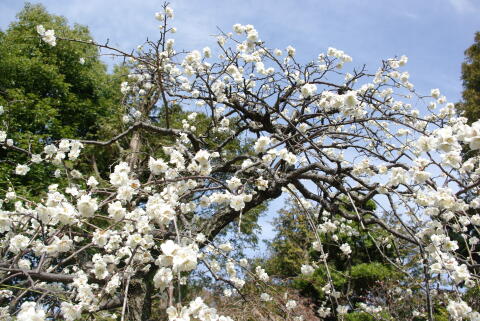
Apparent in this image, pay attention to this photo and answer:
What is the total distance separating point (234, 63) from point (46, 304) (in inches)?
110

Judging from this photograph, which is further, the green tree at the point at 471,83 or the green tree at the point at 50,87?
the green tree at the point at 471,83

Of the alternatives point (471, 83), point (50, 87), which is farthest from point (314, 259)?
point (50, 87)

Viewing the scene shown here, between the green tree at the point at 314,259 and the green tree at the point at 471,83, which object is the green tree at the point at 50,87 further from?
the green tree at the point at 471,83

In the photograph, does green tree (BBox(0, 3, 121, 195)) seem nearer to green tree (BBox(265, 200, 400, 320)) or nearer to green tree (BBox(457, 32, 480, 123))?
green tree (BBox(265, 200, 400, 320))

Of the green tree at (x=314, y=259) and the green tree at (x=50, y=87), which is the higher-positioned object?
the green tree at (x=50, y=87)

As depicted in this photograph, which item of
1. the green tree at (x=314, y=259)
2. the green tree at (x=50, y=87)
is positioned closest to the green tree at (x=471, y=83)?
the green tree at (x=314, y=259)

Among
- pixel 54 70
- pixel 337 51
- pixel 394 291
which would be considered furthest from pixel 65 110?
pixel 394 291

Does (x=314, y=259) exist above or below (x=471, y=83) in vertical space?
below

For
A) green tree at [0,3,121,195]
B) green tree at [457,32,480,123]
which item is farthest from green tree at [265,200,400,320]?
green tree at [0,3,121,195]

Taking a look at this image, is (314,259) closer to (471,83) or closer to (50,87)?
(471,83)

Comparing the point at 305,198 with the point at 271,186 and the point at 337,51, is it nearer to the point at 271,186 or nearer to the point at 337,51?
the point at 271,186

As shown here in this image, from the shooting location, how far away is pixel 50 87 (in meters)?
9.70

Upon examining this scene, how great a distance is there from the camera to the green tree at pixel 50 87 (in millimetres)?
8102

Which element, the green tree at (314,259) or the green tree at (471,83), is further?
the green tree at (471,83)
